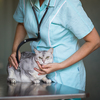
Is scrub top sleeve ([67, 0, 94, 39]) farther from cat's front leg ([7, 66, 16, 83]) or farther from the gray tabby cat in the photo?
cat's front leg ([7, 66, 16, 83])

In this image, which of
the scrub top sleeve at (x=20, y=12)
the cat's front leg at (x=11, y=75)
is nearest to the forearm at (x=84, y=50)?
the cat's front leg at (x=11, y=75)

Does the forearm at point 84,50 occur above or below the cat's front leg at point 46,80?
above

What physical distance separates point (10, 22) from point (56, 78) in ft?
7.12

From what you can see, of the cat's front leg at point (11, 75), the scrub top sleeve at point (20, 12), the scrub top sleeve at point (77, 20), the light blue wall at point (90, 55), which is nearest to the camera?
the scrub top sleeve at point (77, 20)

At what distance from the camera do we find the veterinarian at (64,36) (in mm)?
1165

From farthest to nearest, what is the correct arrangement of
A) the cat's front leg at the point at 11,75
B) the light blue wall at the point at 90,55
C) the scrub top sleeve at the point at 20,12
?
the light blue wall at the point at 90,55 < the scrub top sleeve at the point at 20,12 < the cat's front leg at the point at 11,75

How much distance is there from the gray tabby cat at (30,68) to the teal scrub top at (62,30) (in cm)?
5

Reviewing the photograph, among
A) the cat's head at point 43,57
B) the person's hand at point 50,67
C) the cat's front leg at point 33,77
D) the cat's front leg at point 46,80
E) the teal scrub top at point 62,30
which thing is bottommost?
the cat's front leg at point 46,80

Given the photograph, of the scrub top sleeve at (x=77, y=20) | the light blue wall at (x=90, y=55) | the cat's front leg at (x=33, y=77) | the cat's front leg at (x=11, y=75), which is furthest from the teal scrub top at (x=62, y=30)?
the light blue wall at (x=90, y=55)

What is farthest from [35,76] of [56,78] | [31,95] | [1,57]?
[1,57]

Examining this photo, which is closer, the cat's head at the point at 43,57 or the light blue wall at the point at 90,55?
the cat's head at the point at 43,57

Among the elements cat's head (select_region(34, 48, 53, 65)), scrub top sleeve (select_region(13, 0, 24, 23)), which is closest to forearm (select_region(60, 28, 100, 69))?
cat's head (select_region(34, 48, 53, 65))

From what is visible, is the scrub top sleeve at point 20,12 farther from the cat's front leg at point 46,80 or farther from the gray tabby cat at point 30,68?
the cat's front leg at point 46,80

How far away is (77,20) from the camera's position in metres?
1.16
